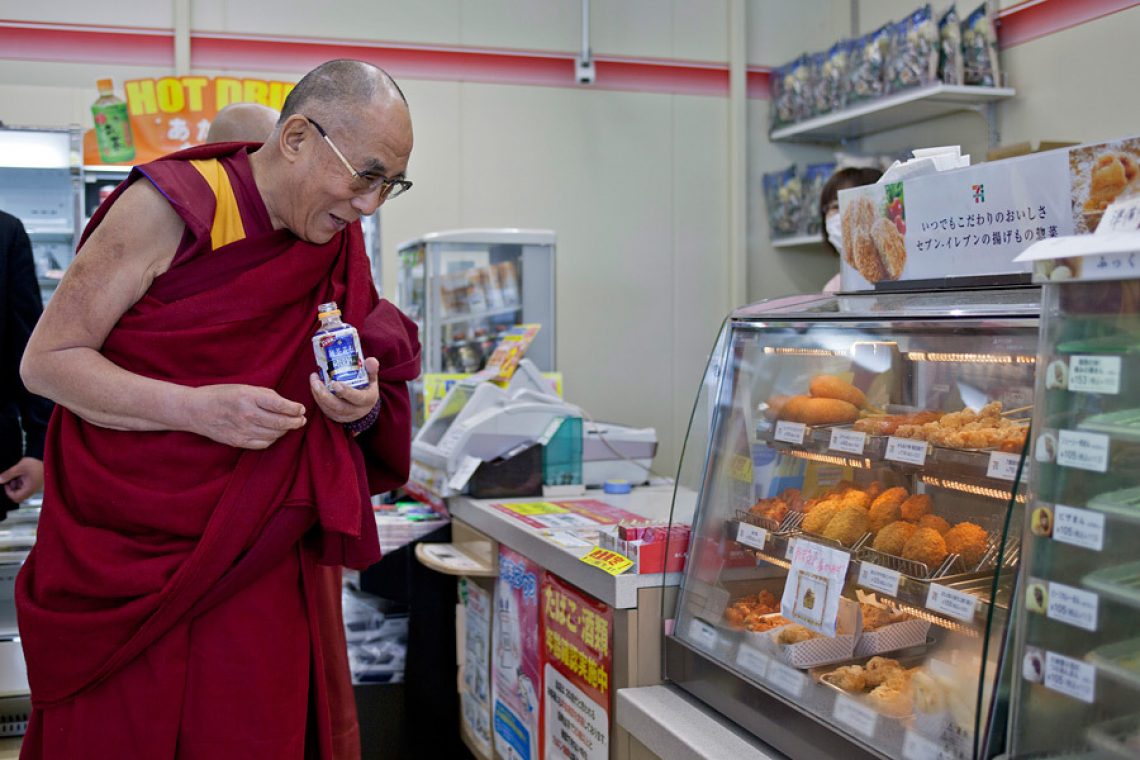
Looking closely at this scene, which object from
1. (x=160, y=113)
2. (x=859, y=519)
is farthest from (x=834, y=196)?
(x=160, y=113)

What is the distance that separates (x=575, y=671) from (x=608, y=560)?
15.1 inches

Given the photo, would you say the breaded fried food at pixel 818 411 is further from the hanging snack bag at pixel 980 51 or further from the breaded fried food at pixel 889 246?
the hanging snack bag at pixel 980 51

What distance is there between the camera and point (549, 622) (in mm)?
2818

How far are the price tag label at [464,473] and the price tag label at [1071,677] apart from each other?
2.24m

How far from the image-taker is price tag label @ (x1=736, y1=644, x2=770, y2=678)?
200 cm

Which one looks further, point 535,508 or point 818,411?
point 535,508

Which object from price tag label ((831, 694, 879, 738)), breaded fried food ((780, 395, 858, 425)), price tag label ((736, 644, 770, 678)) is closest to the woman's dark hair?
breaded fried food ((780, 395, 858, 425))

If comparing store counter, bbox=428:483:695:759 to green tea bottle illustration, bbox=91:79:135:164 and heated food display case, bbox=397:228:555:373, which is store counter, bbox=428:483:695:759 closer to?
heated food display case, bbox=397:228:555:373

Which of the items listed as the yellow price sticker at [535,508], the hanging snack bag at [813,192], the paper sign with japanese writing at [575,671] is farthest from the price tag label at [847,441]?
the hanging snack bag at [813,192]

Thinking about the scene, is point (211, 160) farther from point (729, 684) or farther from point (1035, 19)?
point (1035, 19)

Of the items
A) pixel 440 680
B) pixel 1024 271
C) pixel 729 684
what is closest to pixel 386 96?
pixel 1024 271

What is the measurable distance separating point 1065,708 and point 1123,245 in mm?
595

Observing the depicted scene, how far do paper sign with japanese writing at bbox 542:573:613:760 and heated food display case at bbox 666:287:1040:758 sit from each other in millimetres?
211

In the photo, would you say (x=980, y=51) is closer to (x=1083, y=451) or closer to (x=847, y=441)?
(x=847, y=441)
